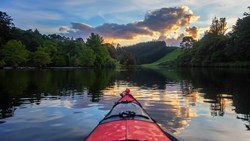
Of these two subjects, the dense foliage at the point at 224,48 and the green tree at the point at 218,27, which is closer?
the dense foliage at the point at 224,48

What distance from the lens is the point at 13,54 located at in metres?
101

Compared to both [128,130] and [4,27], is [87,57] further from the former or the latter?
[128,130]

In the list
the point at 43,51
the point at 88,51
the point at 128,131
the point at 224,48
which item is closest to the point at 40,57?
the point at 43,51

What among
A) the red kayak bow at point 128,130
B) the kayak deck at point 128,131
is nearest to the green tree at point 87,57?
the red kayak bow at point 128,130

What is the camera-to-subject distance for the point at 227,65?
118m

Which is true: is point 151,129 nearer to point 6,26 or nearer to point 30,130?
point 30,130

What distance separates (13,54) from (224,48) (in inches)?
3311

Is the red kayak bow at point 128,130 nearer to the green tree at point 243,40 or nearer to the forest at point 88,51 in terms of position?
the forest at point 88,51

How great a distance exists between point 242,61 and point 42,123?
102946 millimetres

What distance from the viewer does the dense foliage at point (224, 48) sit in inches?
4090

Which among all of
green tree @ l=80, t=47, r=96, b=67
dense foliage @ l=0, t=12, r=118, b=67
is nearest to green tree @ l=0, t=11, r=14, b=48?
dense foliage @ l=0, t=12, r=118, b=67

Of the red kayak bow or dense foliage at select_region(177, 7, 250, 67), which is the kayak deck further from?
dense foliage at select_region(177, 7, 250, 67)

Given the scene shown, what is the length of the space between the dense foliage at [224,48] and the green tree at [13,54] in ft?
255

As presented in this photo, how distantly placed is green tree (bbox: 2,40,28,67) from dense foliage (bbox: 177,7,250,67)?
7772 centimetres
